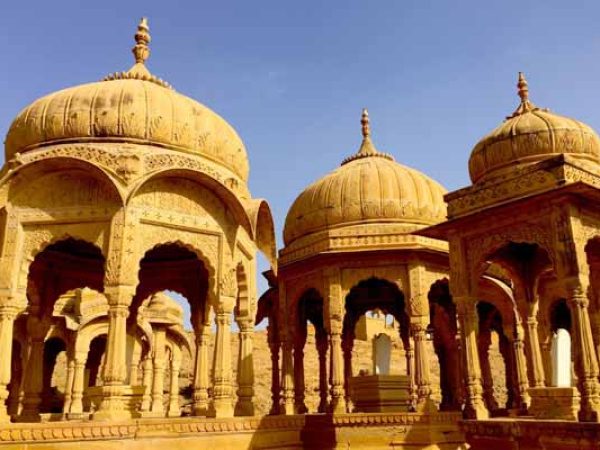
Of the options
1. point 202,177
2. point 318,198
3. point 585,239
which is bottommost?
point 585,239

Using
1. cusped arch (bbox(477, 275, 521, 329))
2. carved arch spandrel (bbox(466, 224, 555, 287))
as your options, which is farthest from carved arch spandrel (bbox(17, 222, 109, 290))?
cusped arch (bbox(477, 275, 521, 329))

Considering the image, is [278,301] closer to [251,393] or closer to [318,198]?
[318,198]

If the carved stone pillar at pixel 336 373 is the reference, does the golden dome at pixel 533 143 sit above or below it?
above

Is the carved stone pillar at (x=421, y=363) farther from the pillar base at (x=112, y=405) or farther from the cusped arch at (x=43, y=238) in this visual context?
the cusped arch at (x=43, y=238)

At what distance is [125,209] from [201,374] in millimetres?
5146

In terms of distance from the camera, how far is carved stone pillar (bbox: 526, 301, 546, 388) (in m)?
13.6

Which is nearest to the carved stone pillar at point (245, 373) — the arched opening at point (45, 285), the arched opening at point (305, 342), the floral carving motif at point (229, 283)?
the floral carving motif at point (229, 283)

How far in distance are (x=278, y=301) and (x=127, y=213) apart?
7135 mm

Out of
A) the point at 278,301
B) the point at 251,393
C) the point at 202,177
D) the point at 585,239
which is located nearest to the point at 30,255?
the point at 202,177

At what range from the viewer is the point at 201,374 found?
14.0 meters

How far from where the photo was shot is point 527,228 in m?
10.7

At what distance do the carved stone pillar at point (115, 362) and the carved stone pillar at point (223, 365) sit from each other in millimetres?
1920

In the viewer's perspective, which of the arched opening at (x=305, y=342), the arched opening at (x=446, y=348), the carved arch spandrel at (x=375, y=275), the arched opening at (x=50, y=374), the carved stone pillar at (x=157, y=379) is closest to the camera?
the carved arch spandrel at (x=375, y=275)

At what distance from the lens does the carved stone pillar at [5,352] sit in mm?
9703
